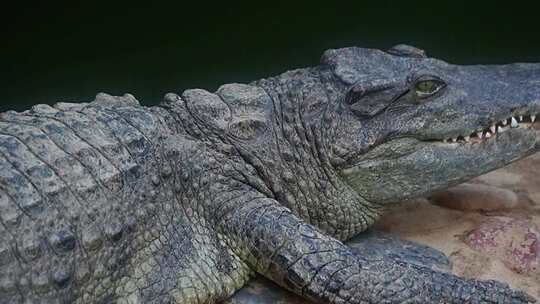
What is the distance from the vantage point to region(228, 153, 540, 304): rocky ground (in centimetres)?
313

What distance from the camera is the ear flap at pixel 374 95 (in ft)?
10.9

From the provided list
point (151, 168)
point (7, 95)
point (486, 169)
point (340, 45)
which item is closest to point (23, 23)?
point (7, 95)

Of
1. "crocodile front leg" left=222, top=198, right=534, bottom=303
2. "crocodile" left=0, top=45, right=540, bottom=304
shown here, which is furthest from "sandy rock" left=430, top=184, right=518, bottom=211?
"crocodile front leg" left=222, top=198, right=534, bottom=303

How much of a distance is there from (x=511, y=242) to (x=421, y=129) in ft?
2.21

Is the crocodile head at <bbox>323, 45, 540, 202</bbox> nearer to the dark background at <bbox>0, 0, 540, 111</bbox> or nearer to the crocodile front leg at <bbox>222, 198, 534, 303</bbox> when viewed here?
the crocodile front leg at <bbox>222, 198, 534, 303</bbox>

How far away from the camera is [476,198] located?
12.5 ft

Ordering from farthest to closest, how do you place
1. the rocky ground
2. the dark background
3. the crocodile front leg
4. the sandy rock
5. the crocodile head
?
the dark background, the sandy rock, the crocodile head, the rocky ground, the crocodile front leg

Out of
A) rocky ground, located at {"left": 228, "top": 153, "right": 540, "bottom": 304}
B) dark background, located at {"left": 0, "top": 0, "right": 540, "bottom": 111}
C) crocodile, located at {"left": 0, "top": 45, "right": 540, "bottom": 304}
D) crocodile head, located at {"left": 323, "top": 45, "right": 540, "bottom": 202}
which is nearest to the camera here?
crocodile, located at {"left": 0, "top": 45, "right": 540, "bottom": 304}

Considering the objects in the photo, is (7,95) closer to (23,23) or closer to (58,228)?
(23,23)

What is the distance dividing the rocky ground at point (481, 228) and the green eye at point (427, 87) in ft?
1.89

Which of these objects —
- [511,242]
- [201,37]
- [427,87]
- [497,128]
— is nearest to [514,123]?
[497,128]

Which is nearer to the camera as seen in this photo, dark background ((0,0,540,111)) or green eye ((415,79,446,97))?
green eye ((415,79,446,97))

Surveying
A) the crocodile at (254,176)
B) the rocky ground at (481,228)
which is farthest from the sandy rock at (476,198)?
the crocodile at (254,176)

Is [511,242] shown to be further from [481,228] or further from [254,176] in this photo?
[254,176]
